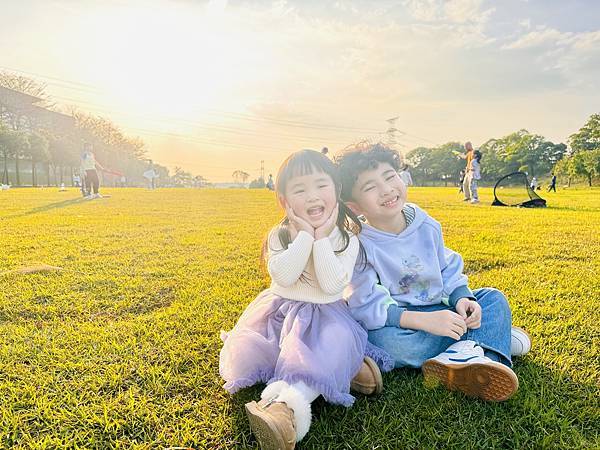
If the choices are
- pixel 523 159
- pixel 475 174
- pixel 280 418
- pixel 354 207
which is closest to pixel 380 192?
pixel 354 207

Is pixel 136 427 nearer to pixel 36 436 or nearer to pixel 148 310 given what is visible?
pixel 36 436

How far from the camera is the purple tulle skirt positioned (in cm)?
184

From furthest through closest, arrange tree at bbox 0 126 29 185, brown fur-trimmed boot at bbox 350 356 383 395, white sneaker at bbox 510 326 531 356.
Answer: tree at bbox 0 126 29 185
white sneaker at bbox 510 326 531 356
brown fur-trimmed boot at bbox 350 356 383 395

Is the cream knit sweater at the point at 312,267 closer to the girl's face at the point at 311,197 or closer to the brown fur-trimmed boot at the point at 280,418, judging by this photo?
the girl's face at the point at 311,197

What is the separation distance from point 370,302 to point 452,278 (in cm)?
58

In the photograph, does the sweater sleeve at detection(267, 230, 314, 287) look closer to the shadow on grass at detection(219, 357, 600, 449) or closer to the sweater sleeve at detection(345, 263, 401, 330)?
the sweater sleeve at detection(345, 263, 401, 330)

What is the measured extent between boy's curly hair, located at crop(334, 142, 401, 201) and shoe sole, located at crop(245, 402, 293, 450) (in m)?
1.27

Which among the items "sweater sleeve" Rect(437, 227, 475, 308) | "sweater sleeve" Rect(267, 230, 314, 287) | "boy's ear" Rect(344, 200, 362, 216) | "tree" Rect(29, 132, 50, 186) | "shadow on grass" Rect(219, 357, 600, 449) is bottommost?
"shadow on grass" Rect(219, 357, 600, 449)

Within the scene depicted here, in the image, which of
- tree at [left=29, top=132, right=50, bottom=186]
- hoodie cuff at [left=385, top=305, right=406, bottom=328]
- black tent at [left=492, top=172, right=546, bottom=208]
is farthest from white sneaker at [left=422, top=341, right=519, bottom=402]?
tree at [left=29, top=132, right=50, bottom=186]

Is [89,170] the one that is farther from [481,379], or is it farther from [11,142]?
[11,142]

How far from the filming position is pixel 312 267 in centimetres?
221

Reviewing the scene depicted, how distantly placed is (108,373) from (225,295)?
1.35 metres

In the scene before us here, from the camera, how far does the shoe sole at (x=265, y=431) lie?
1.54 metres

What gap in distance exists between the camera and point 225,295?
3498mm
